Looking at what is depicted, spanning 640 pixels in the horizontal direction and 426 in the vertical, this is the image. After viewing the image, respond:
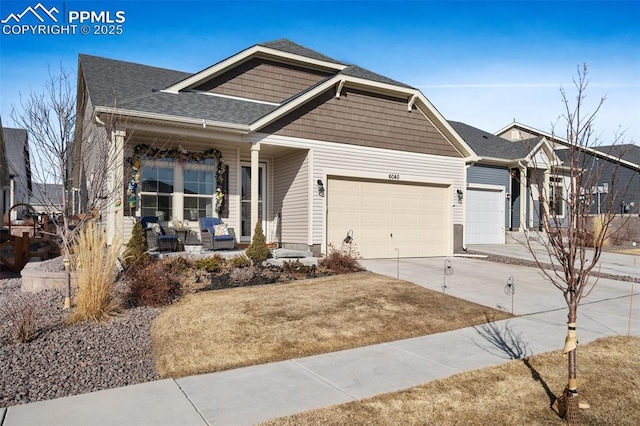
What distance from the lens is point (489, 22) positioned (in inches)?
487

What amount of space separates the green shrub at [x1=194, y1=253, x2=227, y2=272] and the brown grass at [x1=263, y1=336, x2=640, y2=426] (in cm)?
597

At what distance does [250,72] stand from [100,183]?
315 inches

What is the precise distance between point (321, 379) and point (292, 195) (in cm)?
908

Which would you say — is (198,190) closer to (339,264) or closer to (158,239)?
(158,239)

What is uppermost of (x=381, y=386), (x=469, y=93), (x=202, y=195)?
(x=469, y=93)

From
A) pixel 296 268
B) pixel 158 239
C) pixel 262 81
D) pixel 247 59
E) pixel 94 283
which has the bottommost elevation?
pixel 296 268

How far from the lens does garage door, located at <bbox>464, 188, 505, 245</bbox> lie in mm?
18469

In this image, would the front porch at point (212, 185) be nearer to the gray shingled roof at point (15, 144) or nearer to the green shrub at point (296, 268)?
the green shrub at point (296, 268)

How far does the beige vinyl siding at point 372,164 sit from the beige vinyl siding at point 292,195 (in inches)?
12.9

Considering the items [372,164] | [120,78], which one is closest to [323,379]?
[372,164]

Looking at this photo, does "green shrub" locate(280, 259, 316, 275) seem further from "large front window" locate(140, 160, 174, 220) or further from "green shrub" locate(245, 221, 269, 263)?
"large front window" locate(140, 160, 174, 220)

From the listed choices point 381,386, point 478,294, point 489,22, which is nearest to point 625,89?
point 489,22

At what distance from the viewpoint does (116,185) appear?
8672 millimetres

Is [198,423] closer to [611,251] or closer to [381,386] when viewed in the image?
[381,386]
